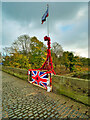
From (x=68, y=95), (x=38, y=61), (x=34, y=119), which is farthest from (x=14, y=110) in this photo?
(x=38, y=61)

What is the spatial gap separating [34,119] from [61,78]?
3.06m

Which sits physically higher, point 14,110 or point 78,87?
point 78,87

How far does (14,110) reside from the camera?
3.38 metres

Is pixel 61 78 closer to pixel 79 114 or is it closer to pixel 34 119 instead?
pixel 79 114

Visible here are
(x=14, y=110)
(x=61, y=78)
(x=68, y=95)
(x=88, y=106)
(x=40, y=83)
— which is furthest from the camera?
(x=40, y=83)

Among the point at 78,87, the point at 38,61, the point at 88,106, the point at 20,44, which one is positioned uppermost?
the point at 20,44

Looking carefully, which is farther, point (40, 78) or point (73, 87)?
point (40, 78)

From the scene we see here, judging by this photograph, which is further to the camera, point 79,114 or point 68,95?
point 68,95

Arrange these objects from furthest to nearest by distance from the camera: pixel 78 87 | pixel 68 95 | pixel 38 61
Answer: pixel 38 61, pixel 68 95, pixel 78 87

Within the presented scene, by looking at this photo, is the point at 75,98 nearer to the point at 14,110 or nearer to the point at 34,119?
the point at 34,119

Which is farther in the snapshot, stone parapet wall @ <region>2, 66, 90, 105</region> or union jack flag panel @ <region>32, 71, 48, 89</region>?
union jack flag panel @ <region>32, 71, 48, 89</region>

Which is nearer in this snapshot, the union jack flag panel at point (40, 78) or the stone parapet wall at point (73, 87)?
the stone parapet wall at point (73, 87)

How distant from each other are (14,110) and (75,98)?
3.30 meters

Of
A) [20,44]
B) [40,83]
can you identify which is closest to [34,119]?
[40,83]
